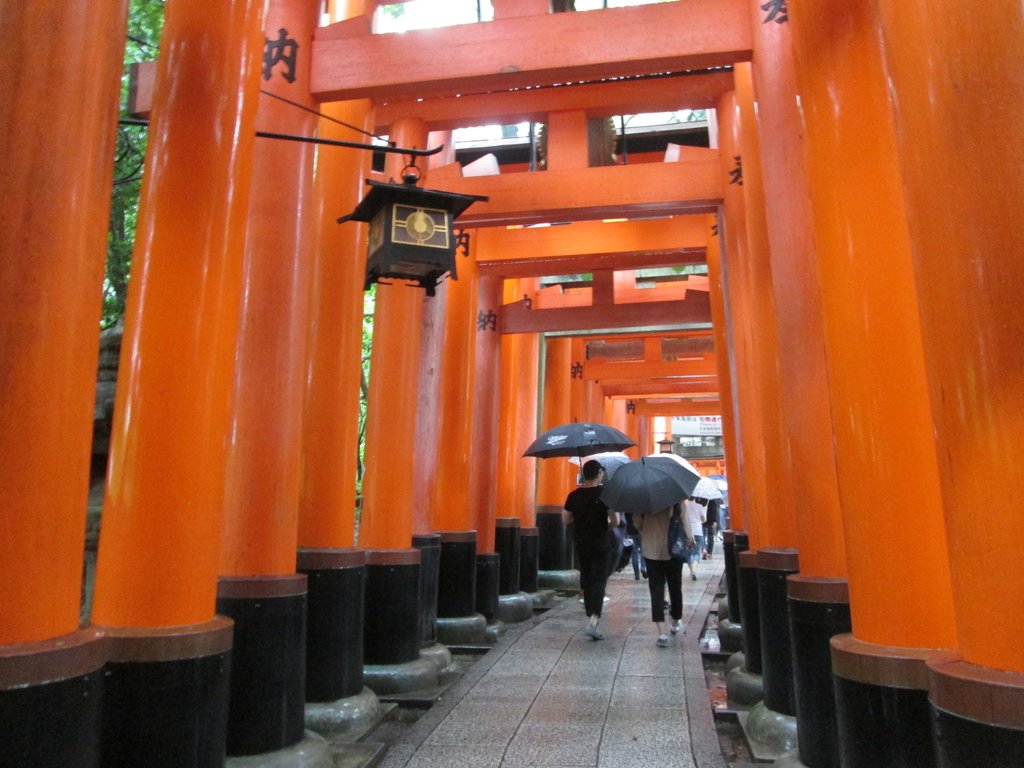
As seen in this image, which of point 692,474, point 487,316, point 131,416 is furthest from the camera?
point 487,316

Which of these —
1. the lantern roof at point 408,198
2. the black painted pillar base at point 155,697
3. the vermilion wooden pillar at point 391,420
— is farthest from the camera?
the vermilion wooden pillar at point 391,420

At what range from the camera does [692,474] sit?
769 cm

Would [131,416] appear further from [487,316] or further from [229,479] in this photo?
[487,316]

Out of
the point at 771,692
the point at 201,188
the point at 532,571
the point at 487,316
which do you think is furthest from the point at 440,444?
the point at 201,188

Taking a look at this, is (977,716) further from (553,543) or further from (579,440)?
(553,543)

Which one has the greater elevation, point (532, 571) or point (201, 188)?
point (201, 188)

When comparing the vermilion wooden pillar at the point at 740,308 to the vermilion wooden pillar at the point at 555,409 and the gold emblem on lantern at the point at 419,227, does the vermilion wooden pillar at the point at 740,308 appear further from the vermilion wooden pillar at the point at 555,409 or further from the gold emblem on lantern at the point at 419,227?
the vermilion wooden pillar at the point at 555,409

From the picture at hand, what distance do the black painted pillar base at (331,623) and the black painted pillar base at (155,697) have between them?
167 cm

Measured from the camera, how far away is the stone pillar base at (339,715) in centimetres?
452

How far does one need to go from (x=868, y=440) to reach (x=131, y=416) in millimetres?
2711

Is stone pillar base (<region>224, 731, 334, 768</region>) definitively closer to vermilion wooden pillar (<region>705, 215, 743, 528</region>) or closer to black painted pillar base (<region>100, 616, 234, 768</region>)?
black painted pillar base (<region>100, 616, 234, 768</region>)

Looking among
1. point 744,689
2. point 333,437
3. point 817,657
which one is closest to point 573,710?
point 744,689

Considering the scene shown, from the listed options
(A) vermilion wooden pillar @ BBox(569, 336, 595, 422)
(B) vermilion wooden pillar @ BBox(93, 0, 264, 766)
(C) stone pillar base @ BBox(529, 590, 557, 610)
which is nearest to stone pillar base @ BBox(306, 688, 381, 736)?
(B) vermilion wooden pillar @ BBox(93, 0, 264, 766)

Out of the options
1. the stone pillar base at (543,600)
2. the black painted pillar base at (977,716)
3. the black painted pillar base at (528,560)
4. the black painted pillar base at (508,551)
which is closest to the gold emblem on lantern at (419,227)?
the black painted pillar base at (977,716)
